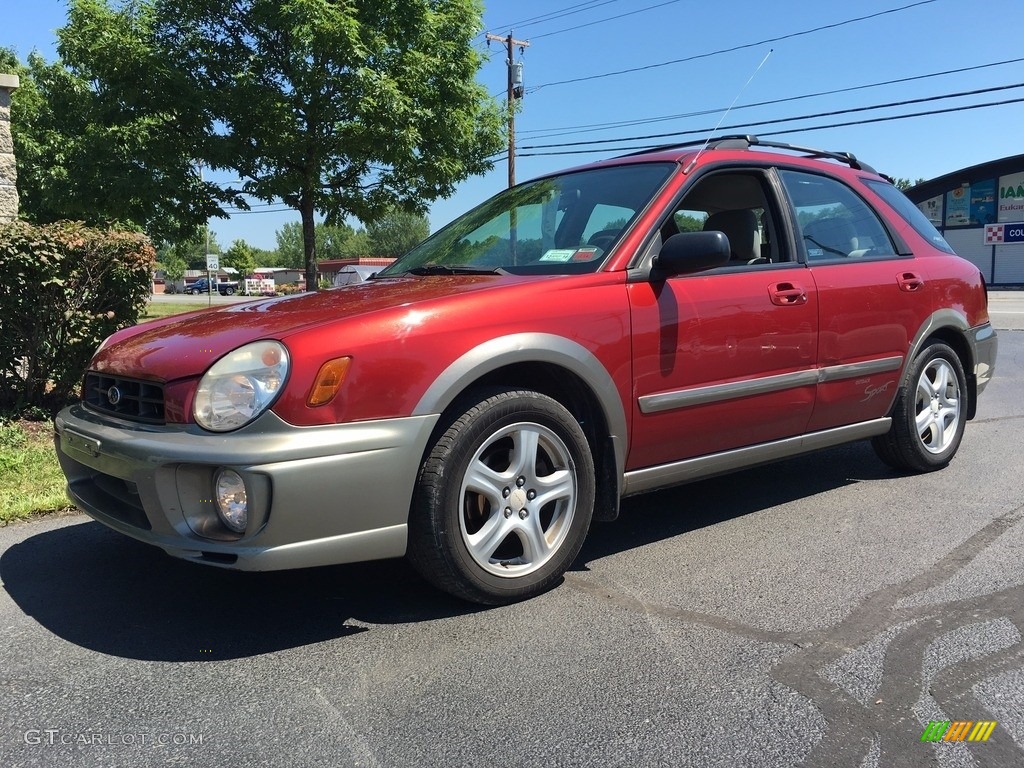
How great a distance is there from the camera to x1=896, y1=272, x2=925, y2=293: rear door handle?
4464 millimetres

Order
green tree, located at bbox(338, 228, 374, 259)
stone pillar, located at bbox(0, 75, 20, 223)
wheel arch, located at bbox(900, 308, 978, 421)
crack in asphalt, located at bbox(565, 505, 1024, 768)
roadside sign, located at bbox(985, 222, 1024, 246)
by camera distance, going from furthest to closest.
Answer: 1. green tree, located at bbox(338, 228, 374, 259)
2. roadside sign, located at bbox(985, 222, 1024, 246)
3. stone pillar, located at bbox(0, 75, 20, 223)
4. wheel arch, located at bbox(900, 308, 978, 421)
5. crack in asphalt, located at bbox(565, 505, 1024, 768)

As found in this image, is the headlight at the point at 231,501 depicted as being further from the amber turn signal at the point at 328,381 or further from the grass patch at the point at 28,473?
the grass patch at the point at 28,473

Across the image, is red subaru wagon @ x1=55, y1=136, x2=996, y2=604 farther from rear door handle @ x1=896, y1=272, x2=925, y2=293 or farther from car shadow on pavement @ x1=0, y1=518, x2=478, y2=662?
car shadow on pavement @ x1=0, y1=518, x2=478, y2=662

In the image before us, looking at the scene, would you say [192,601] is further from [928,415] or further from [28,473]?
[928,415]

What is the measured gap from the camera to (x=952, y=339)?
4992 mm

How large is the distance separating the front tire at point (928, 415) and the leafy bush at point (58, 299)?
526 cm

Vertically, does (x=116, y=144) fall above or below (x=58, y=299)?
above

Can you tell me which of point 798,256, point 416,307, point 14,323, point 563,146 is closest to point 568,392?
point 416,307

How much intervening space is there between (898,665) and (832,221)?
259 centimetres

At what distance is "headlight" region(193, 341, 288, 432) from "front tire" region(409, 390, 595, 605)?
0.58m

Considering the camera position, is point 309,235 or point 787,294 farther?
point 309,235

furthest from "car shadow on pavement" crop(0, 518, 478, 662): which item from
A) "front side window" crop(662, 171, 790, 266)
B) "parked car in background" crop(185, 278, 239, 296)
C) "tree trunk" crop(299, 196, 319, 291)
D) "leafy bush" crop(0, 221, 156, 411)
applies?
"parked car in background" crop(185, 278, 239, 296)

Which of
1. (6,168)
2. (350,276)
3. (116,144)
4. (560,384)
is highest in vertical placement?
(116,144)

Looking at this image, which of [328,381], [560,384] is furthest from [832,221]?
[328,381]
